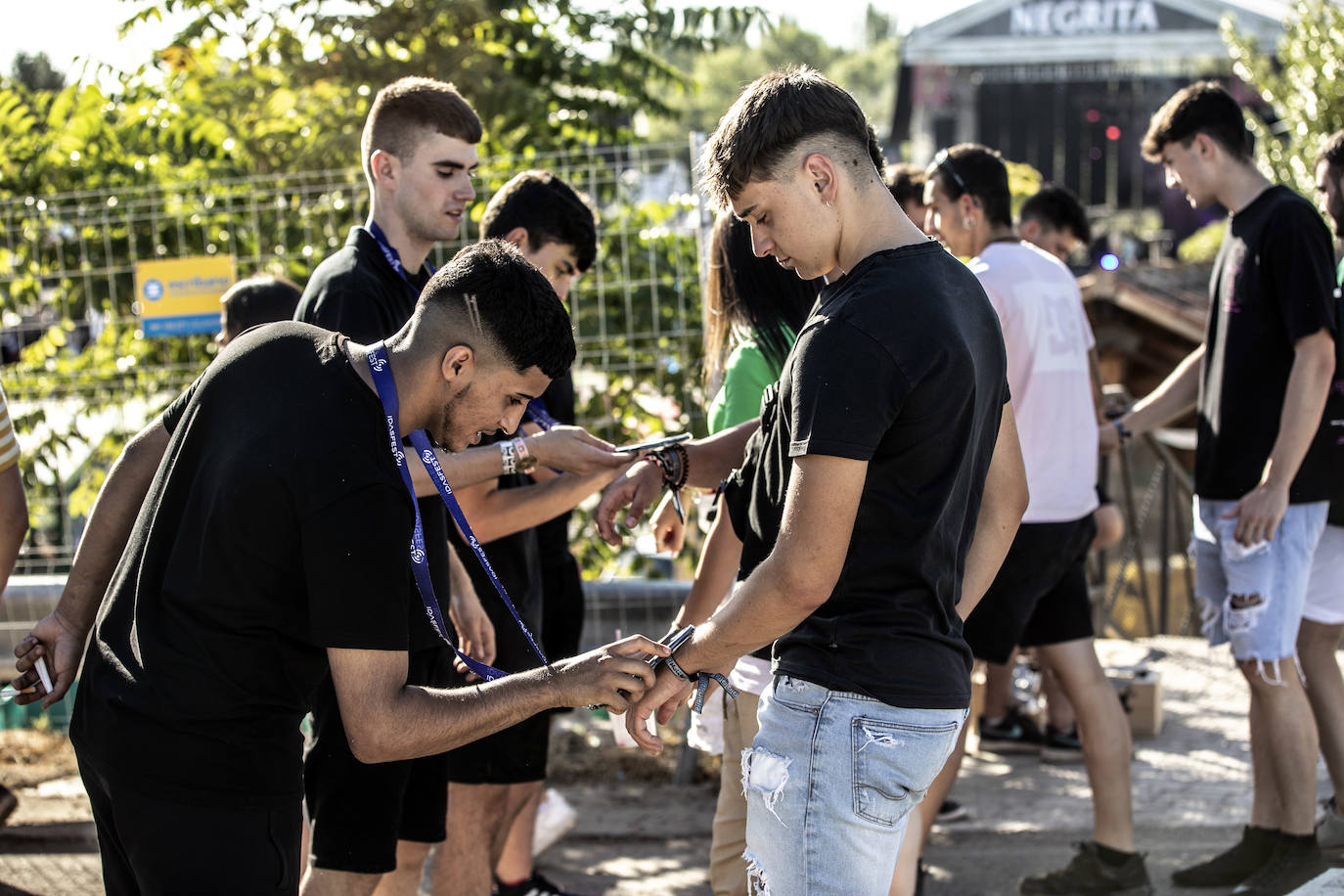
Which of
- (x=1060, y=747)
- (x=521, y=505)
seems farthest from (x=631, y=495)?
(x=1060, y=747)

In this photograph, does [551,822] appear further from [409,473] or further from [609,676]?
[409,473]

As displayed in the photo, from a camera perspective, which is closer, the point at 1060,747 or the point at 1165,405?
the point at 1165,405

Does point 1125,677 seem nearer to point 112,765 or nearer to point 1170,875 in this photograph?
point 1170,875

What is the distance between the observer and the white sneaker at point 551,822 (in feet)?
15.4

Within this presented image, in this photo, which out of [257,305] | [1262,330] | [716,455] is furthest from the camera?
[1262,330]

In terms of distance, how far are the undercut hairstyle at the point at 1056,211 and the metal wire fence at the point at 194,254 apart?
153 cm

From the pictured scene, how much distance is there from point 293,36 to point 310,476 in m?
5.32

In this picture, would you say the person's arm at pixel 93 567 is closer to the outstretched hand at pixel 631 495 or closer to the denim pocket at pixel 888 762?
the outstretched hand at pixel 631 495

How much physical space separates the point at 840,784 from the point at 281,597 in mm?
1042

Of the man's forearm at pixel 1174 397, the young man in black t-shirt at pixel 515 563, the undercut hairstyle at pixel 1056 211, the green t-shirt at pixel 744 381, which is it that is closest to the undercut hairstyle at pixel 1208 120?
the man's forearm at pixel 1174 397

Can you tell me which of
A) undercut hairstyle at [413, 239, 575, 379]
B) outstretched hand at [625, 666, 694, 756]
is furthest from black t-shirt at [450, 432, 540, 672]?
undercut hairstyle at [413, 239, 575, 379]

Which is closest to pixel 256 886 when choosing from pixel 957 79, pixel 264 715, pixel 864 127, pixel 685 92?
pixel 264 715

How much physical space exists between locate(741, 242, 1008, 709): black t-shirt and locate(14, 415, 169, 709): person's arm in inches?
52.8

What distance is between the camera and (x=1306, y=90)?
1195cm
